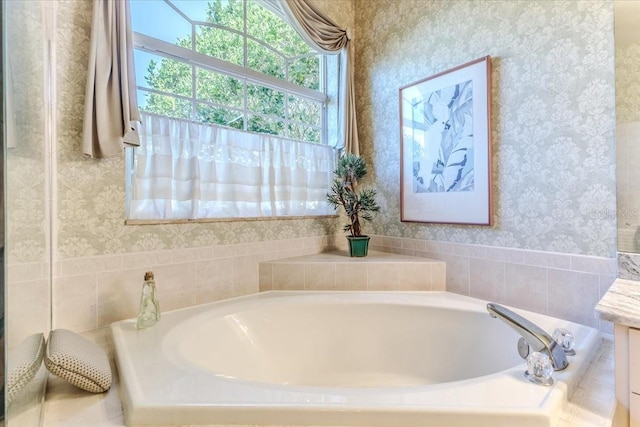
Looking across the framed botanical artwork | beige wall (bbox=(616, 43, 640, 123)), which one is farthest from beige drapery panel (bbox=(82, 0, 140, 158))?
beige wall (bbox=(616, 43, 640, 123))

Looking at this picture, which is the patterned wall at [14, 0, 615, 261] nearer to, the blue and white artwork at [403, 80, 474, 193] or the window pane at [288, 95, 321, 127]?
the blue and white artwork at [403, 80, 474, 193]

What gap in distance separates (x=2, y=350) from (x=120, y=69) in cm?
118

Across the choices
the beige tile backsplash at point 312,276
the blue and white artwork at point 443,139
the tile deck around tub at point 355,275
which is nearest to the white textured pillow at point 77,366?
→ the beige tile backsplash at point 312,276

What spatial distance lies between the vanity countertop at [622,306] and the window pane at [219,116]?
1.79 meters

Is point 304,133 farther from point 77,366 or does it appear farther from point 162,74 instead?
point 77,366

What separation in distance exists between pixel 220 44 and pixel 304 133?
29.5 inches

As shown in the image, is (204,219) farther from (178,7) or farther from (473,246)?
(473,246)

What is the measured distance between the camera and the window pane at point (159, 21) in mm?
1501

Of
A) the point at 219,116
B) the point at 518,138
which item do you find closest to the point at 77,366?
the point at 219,116

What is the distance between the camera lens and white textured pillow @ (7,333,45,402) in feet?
1.87

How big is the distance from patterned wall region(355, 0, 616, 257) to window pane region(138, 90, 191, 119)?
54.6 inches

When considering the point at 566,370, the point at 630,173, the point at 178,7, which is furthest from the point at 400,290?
the point at 178,7

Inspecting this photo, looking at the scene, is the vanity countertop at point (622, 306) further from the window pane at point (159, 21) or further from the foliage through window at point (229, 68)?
the window pane at point (159, 21)

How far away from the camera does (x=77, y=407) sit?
0.78 m
